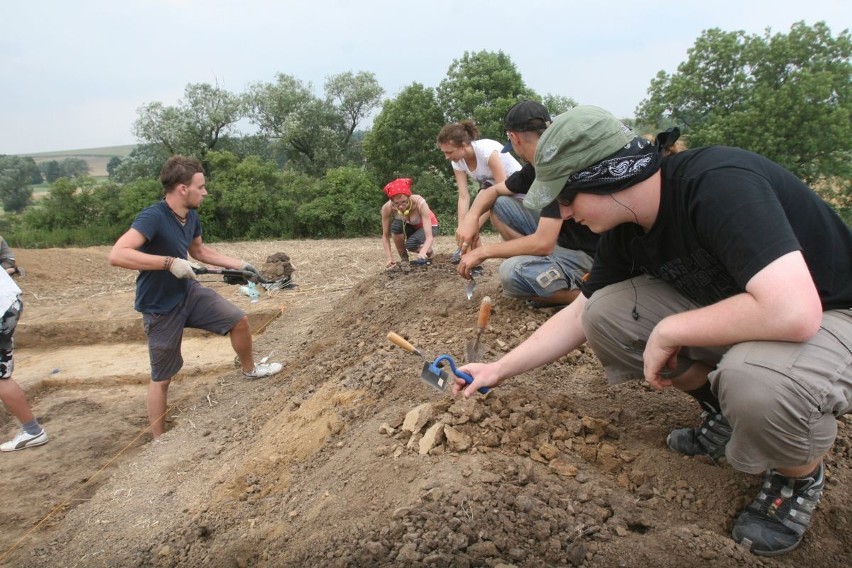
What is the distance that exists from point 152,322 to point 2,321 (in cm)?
97

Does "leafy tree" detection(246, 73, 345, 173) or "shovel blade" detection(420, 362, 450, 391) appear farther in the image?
"leafy tree" detection(246, 73, 345, 173)

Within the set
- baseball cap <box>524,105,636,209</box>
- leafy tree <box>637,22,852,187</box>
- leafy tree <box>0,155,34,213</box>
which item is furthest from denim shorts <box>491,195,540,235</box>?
leafy tree <box>0,155,34,213</box>

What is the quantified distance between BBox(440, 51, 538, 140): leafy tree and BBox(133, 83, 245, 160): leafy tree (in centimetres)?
852

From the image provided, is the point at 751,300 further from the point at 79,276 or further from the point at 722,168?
the point at 79,276

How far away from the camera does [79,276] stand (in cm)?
954

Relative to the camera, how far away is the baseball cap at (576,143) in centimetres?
167

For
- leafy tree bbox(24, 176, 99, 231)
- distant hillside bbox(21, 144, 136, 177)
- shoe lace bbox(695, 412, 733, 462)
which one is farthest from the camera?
distant hillside bbox(21, 144, 136, 177)

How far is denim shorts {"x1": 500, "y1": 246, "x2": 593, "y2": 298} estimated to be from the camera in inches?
143

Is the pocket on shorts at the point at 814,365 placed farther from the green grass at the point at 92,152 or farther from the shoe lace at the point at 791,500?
the green grass at the point at 92,152

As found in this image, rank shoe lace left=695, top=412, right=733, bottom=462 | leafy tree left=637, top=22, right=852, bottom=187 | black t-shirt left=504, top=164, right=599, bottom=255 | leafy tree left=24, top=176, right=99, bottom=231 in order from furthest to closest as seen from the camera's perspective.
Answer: leafy tree left=24, top=176, right=99, bottom=231 < leafy tree left=637, top=22, right=852, bottom=187 < black t-shirt left=504, top=164, right=599, bottom=255 < shoe lace left=695, top=412, right=733, bottom=462

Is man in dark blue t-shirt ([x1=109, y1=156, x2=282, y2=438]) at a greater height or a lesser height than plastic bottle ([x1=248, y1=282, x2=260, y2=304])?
greater

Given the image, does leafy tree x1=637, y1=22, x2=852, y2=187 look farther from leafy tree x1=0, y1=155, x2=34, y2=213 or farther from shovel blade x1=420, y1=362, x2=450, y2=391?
leafy tree x1=0, y1=155, x2=34, y2=213

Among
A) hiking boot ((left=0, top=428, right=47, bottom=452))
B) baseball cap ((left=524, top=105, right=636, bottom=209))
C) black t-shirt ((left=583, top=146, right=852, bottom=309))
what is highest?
baseball cap ((left=524, top=105, right=636, bottom=209))

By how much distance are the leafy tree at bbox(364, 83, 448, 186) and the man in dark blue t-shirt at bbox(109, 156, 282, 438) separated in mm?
11750
